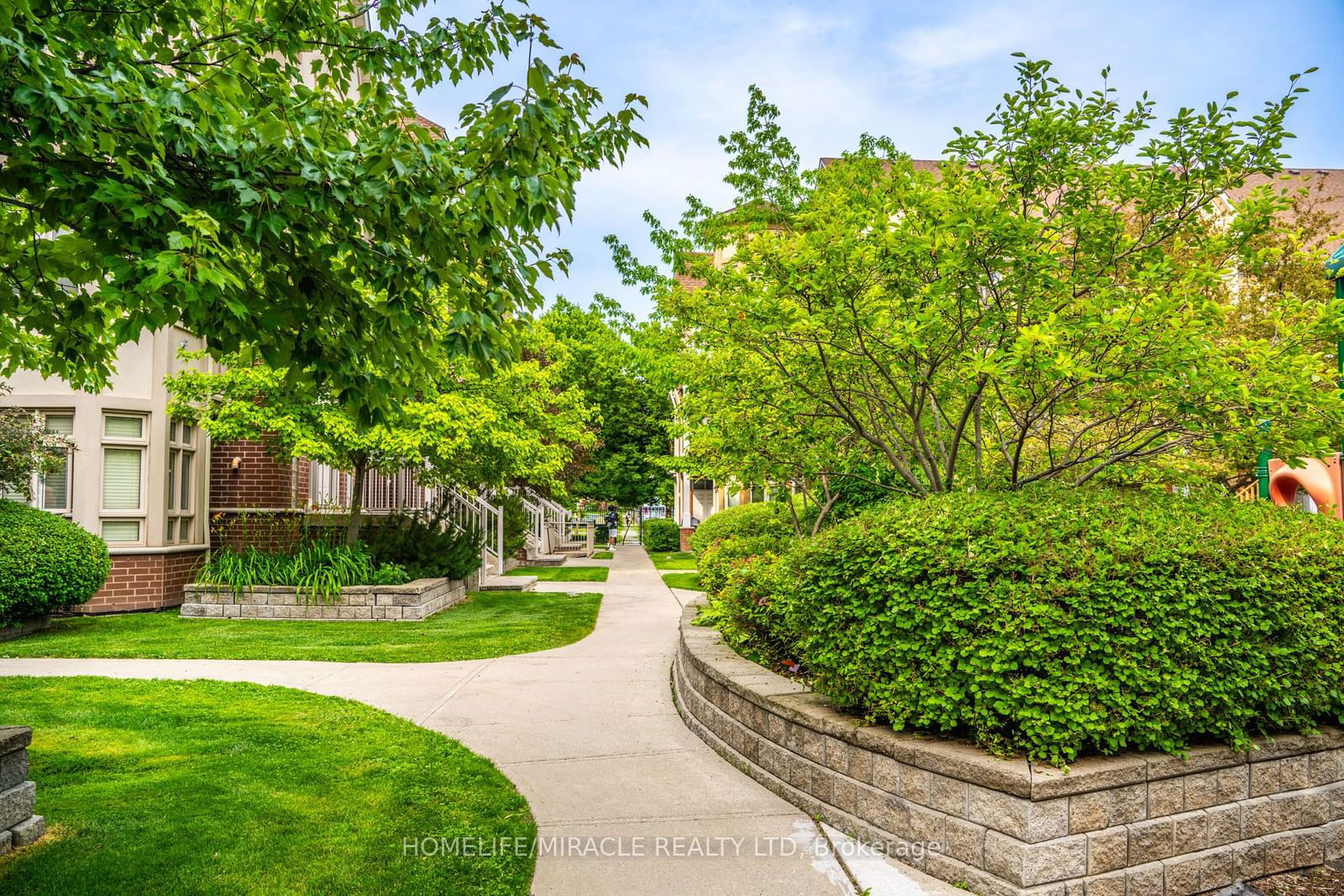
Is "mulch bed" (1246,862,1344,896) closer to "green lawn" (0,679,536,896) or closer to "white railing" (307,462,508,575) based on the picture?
"green lawn" (0,679,536,896)

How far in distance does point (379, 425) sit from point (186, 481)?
558 cm

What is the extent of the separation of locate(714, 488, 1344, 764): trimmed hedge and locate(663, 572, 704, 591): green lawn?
11.3 metres

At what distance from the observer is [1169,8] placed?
723 centimetres

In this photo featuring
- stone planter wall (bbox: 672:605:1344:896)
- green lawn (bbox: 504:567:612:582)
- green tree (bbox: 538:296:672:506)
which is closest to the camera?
stone planter wall (bbox: 672:605:1344:896)

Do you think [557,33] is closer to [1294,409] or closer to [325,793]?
[325,793]

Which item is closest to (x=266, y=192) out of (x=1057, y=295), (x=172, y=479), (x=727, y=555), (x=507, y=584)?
(x=1057, y=295)

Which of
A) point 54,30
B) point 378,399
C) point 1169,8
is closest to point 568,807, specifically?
point 378,399

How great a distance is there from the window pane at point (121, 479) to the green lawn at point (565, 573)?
7.48 meters

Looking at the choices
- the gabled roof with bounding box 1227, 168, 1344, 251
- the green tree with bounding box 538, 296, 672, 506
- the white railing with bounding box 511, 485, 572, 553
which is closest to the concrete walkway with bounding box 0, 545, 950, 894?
the white railing with bounding box 511, 485, 572, 553

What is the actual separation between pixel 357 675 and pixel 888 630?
5.76 metres

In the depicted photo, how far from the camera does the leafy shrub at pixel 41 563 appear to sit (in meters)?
9.08

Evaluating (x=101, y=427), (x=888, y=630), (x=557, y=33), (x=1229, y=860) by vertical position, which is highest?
(x=557, y=33)

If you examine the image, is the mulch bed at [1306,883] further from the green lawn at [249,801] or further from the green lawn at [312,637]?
the green lawn at [312,637]

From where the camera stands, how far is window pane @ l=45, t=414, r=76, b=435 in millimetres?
11672
